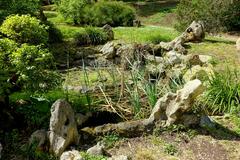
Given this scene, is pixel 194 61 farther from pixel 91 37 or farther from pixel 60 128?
pixel 60 128

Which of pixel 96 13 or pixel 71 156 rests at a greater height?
pixel 71 156

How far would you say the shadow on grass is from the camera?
34062 millimetres

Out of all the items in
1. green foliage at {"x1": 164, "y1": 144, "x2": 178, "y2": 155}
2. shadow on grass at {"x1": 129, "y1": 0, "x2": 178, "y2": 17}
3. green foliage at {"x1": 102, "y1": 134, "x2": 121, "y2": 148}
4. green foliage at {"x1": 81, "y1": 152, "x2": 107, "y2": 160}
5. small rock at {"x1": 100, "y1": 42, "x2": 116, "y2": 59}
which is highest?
green foliage at {"x1": 81, "y1": 152, "x2": 107, "y2": 160}

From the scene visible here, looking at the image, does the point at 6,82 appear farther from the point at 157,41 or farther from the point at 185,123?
the point at 157,41

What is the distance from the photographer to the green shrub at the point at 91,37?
21719 millimetres

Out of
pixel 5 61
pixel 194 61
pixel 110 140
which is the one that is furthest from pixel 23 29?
pixel 194 61

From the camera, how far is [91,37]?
71.3ft

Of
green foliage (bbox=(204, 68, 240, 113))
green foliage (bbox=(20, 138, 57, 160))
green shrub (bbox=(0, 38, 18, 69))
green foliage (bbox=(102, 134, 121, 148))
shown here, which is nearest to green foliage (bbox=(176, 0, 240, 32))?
green foliage (bbox=(204, 68, 240, 113))

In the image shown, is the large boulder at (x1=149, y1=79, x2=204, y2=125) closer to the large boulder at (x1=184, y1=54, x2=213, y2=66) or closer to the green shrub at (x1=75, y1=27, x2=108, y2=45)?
the large boulder at (x1=184, y1=54, x2=213, y2=66)

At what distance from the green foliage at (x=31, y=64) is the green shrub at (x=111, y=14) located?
17.4 meters

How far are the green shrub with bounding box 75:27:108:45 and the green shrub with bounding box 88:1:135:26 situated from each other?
4.84 meters

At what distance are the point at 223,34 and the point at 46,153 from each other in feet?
57.2

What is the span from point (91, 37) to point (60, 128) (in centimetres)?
1302

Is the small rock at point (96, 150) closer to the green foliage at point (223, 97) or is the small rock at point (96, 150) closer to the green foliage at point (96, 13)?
the green foliage at point (223, 97)
